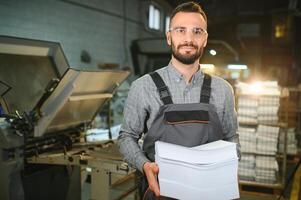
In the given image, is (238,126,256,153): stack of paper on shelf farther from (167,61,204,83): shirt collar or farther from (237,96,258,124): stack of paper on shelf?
(167,61,204,83): shirt collar

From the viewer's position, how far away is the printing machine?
3062 mm

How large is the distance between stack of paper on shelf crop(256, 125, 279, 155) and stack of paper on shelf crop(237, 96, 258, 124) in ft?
0.82

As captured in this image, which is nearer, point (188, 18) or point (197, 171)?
point (197, 171)

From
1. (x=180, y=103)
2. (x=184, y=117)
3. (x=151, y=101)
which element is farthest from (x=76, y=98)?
(x=184, y=117)

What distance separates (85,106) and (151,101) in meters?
2.01

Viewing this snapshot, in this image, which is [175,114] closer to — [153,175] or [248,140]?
[153,175]

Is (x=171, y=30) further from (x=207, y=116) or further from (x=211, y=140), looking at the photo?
(x=211, y=140)

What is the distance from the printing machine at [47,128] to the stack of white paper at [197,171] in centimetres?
140

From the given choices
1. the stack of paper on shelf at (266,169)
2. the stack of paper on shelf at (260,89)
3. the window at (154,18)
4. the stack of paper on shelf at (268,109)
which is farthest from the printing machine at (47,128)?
the window at (154,18)

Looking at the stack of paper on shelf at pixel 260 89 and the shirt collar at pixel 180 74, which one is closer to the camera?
the shirt collar at pixel 180 74

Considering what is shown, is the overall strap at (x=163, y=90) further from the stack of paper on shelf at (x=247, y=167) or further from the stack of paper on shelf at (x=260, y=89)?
the stack of paper on shelf at (x=247, y=167)

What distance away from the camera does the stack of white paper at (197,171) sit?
64.5 inches

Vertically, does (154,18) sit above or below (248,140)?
above

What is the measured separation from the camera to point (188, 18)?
195cm
